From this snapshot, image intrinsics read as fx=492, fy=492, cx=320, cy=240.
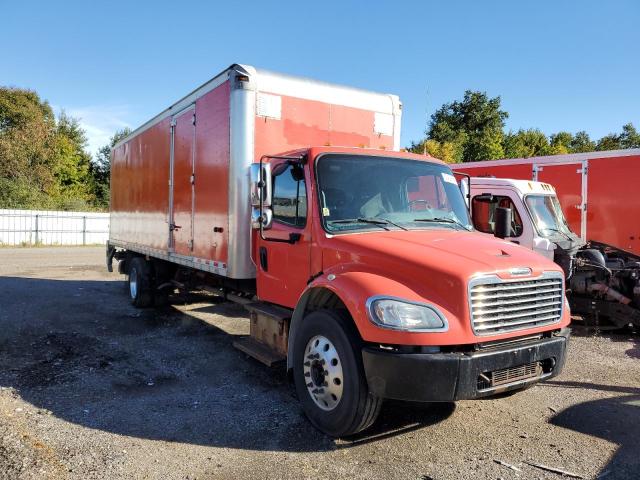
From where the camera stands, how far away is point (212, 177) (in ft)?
20.9

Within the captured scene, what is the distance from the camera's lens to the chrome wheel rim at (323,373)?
3.94 m

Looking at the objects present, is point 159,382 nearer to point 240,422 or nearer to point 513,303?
point 240,422

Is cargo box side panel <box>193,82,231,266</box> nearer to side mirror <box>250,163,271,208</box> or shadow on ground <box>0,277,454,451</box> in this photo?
side mirror <box>250,163,271,208</box>

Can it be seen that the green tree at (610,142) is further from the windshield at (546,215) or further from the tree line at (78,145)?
the windshield at (546,215)

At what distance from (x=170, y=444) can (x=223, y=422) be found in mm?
554

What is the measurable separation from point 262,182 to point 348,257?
4.05ft

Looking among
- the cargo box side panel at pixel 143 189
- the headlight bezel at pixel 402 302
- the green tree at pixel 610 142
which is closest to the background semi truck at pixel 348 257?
the headlight bezel at pixel 402 302

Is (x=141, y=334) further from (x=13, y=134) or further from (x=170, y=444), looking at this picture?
(x=13, y=134)

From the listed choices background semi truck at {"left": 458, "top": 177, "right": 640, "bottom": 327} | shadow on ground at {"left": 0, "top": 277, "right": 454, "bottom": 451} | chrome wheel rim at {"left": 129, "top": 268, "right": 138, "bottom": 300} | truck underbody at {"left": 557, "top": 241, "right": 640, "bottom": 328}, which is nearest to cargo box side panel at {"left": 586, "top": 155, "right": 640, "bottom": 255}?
background semi truck at {"left": 458, "top": 177, "right": 640, "bottom": 327}

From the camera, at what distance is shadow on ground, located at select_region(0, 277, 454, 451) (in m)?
4.20

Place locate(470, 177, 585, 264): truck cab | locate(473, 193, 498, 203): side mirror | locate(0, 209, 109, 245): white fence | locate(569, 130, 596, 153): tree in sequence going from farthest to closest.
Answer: locate(569, 130, 596, 153): tree, locate(0, 209, 109, 245): white fence, locate(473, 193, 498, 203): side mirror, locate(470, 177, 585, 264): truck cab

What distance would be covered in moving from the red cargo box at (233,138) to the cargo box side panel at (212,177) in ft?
0.04

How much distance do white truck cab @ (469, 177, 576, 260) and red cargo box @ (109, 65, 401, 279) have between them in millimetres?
2718

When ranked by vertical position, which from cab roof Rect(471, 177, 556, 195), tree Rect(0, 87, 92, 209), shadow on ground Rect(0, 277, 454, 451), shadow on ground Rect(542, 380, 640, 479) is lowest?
shadow on ground Rect(0, 277, 454, 451)
